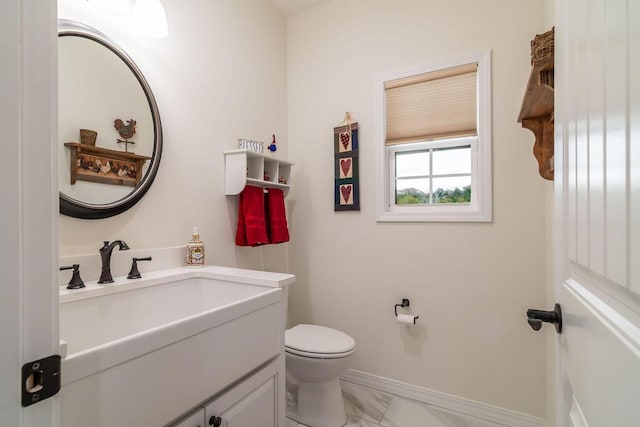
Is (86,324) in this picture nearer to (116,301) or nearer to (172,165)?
(116,301)

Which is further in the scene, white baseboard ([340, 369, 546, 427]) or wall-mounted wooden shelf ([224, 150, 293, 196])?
wall-mounted wooden shelf ([224, 150, 293, 196])

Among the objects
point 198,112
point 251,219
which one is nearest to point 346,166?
point 251,219

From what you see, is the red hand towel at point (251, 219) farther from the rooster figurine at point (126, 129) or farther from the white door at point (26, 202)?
the white door at point (26, 202)

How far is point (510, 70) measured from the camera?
5.71ft

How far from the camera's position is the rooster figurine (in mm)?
1346

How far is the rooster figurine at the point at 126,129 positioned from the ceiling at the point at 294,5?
5.23ft

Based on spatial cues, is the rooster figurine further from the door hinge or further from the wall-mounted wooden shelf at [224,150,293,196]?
the door hinge

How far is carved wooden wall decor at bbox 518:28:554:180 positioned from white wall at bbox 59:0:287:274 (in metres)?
1.58

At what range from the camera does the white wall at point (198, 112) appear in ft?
4.47

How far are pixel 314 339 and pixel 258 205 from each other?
89 cm

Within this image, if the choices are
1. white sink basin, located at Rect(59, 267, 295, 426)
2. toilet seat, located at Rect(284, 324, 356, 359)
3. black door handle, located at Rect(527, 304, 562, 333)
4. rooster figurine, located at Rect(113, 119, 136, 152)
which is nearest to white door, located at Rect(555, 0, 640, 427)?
black door handle, located at Rect(527, 304, 562, 333)

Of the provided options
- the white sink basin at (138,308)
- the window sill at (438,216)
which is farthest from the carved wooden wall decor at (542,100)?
the white sink basin at (138,308)

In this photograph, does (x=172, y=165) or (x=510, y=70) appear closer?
(x=172, y=165)

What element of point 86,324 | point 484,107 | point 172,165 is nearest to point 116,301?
point 86,324
